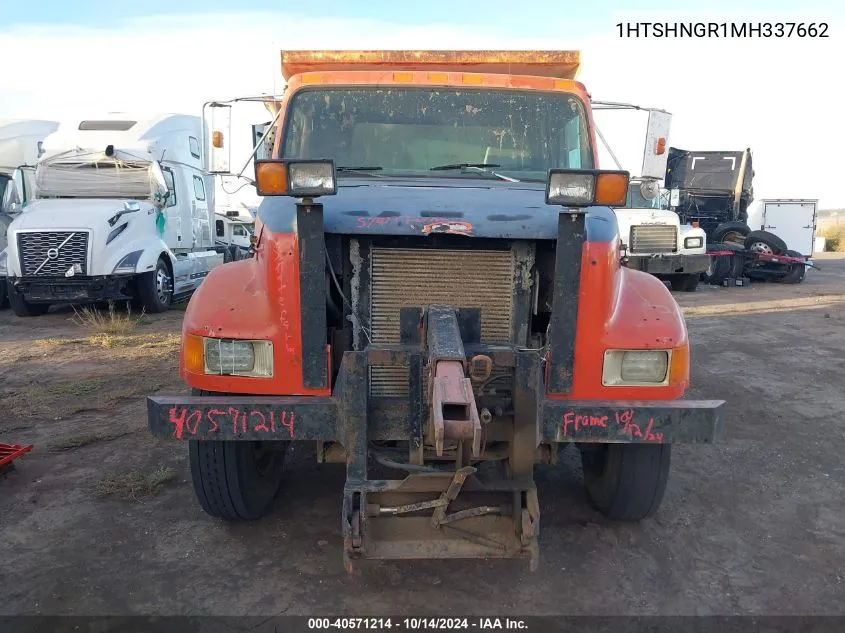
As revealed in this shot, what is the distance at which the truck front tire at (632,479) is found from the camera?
133 inches

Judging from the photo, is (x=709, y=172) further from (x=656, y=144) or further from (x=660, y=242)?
(x=656, y=144)

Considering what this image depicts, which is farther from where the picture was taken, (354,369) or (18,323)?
(18,323)

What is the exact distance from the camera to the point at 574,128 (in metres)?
4.20

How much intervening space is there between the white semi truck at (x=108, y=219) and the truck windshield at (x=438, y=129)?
7.11 meters

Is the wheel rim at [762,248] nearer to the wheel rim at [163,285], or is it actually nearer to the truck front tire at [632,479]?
the wheel rim at [163,285]

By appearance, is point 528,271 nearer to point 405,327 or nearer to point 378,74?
point 405,327

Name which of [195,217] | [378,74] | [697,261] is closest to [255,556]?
[378,74]

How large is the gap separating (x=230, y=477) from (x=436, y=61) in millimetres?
3134

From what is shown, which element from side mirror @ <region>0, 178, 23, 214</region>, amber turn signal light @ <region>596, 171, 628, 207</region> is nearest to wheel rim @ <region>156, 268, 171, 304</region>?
side mirror @ <region>0, 178, 23, 214</region>

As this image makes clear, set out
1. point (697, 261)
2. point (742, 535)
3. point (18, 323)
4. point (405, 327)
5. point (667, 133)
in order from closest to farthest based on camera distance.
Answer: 1. point (405, 327)
2. point (742, 535)
3. point (667, 133)
4. point (18, 323)
5. point (697, 261)

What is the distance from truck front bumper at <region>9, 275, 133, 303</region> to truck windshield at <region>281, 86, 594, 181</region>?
283 inches

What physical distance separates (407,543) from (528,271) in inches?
53.6

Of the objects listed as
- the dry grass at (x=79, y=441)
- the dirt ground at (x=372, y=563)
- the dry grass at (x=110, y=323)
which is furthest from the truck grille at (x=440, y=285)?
the dry grass at (x=110, y=323)

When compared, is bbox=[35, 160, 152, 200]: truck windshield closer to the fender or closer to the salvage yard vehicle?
the fender
